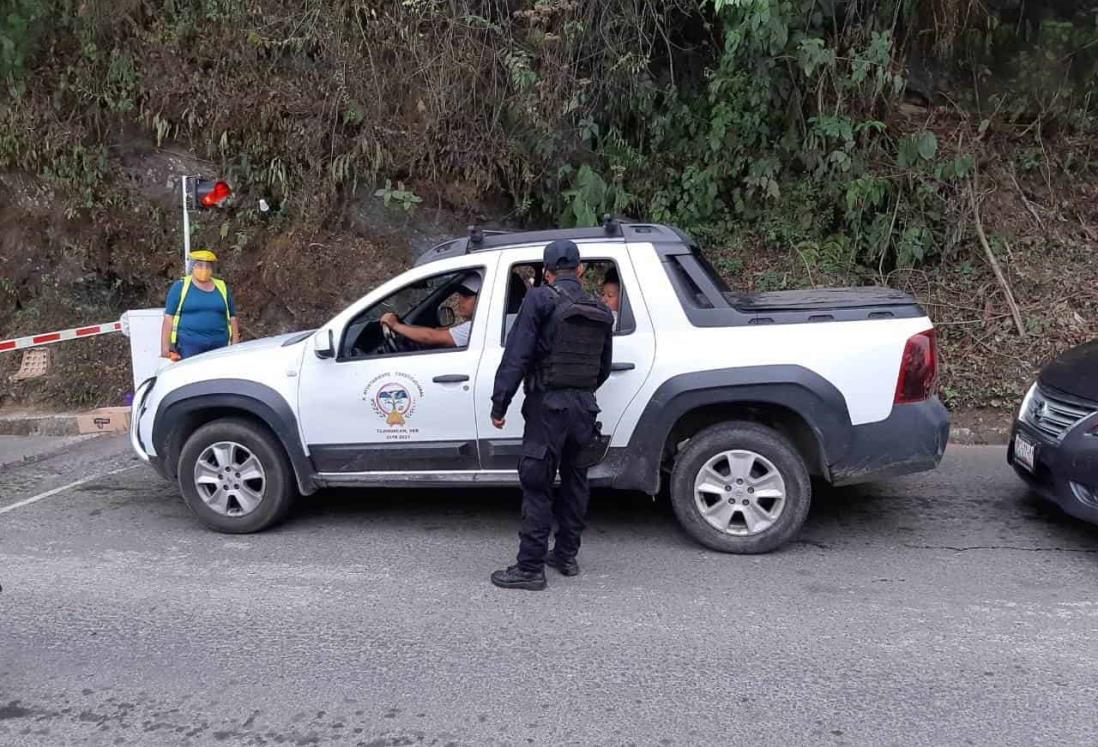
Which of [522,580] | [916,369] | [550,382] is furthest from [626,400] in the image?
[916,369]

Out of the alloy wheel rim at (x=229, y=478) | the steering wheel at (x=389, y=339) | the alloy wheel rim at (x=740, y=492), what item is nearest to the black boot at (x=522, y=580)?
the alloy wheel rim at (x=740, y=492)

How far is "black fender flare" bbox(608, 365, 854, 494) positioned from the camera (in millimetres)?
5113

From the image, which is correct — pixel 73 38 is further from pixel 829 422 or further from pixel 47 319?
pixel 829 422

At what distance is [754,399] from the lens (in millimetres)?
5184

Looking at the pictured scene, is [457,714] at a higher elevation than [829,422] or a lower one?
lower

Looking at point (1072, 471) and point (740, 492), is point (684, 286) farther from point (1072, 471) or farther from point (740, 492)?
point (1072, 471)

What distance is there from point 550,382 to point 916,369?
6.68 ft

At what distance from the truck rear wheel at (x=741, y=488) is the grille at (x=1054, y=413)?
1.53m

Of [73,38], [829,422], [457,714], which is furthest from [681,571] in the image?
[73,38]

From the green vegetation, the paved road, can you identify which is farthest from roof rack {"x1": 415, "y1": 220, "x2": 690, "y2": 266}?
the green vegetation

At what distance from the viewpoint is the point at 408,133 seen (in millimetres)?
10805

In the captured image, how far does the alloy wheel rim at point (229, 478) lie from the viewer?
5805mm

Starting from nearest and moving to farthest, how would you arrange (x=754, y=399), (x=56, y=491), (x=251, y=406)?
(x=754, y=399) → (x=251, y=406) → (x=56, y=491)

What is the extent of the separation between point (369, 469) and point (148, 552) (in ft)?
4.72
